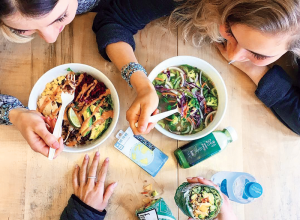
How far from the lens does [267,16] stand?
2.15 feet

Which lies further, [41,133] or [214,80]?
[214,80]

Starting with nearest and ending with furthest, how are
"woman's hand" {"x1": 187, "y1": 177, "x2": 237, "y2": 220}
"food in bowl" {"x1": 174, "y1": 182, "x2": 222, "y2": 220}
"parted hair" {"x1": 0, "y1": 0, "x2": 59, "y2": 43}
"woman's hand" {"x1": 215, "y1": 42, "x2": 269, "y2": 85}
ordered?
"parted hair" {"x1": 0, "y1": 0, "x2": 59, "y2": 43}
"food in bowl" {"x1": 174, "y1": 182, "x2": 222, "y2": 220}
"woman's hand" {"x1": 187, "y1": 177, "x2": 237, "y2": 220}
"woman's hand" {"x1": 215, "y1": 42, "x2": 269, "y2": 85}

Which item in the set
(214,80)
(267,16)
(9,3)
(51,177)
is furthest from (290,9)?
(51,177)

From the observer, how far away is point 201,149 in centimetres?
89

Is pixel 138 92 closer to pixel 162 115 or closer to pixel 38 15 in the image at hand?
pixel 162 115

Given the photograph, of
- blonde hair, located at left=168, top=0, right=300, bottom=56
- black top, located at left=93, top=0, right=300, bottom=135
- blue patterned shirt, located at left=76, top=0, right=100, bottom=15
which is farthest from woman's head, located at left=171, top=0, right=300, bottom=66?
blue patterned shirt, located at left=76, top=0, right=100, bottom=15

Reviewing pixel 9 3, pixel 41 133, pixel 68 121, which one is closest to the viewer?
pixel 9 3

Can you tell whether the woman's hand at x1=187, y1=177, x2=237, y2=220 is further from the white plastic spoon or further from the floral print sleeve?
the floral print sleeve

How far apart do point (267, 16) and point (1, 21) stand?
61 cm

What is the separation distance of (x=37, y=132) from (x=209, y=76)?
534 mm

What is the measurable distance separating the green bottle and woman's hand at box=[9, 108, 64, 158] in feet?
1.21

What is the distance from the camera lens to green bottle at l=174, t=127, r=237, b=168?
2.89 feet

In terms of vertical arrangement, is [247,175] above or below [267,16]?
below

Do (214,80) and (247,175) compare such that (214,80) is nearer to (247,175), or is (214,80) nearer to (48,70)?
(247,175)
